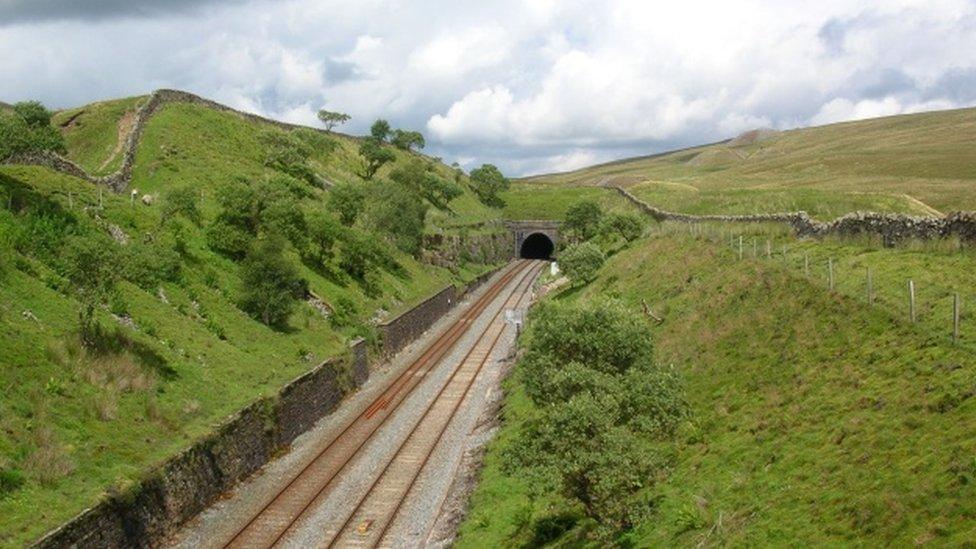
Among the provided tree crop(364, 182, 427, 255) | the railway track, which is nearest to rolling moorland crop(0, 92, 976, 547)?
the railway track

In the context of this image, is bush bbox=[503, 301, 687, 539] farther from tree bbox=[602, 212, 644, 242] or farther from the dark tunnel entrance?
the dark tunnel entrance

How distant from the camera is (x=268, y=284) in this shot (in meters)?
40.7

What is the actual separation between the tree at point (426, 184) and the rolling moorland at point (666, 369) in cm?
4353

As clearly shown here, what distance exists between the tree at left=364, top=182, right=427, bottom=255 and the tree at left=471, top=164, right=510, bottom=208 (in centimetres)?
5811

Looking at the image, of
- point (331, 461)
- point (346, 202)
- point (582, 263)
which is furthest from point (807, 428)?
point (346, 202)

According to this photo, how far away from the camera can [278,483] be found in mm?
27812

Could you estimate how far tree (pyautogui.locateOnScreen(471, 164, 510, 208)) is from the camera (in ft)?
454

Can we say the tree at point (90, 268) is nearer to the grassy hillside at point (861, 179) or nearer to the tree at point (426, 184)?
the grassy hillside at point (861, 179)

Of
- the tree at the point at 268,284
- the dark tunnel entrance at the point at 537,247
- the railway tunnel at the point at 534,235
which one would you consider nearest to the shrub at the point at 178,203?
the tree at the point at 268,284

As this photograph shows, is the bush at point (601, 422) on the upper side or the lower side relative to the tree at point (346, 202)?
lower

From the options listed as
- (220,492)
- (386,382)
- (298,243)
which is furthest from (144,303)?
(298,243)

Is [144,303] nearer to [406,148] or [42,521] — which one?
[42,521]

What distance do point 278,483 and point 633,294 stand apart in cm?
2471

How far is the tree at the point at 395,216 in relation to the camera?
7300 centimetres
